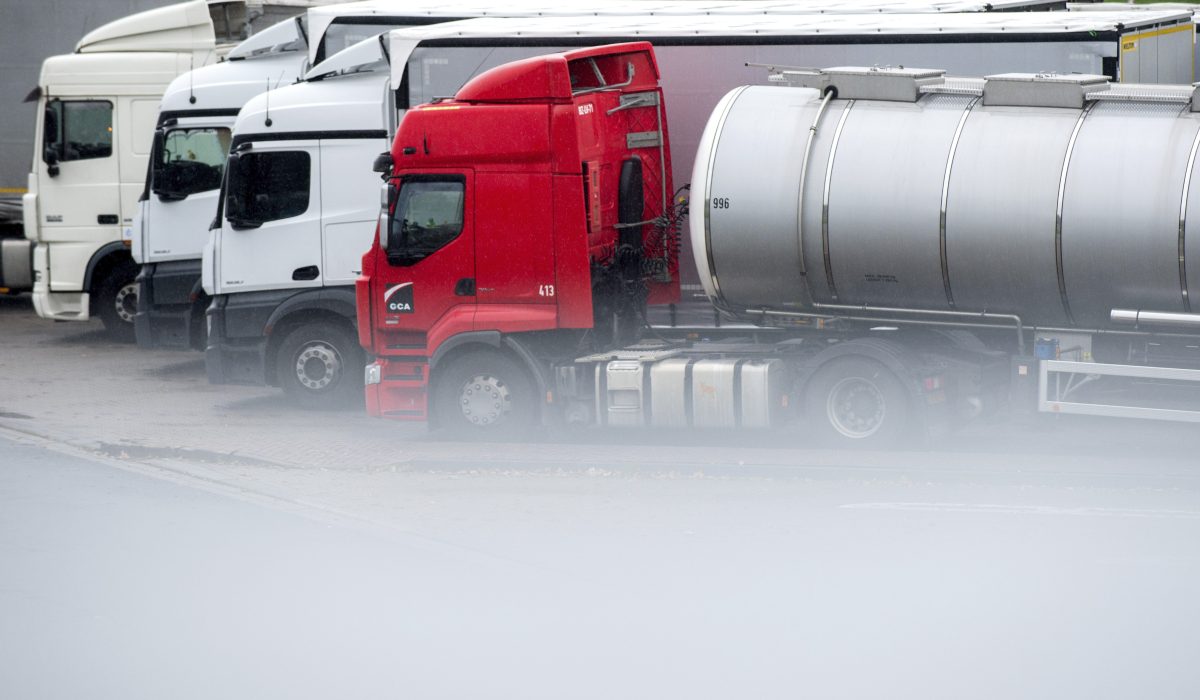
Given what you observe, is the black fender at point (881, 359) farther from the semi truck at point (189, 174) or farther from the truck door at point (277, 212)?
the semi truck at point (189, 174)

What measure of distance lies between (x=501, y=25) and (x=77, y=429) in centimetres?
557

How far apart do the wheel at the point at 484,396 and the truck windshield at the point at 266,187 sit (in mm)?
3245

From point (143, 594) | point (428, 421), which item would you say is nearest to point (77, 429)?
point (428, 421)

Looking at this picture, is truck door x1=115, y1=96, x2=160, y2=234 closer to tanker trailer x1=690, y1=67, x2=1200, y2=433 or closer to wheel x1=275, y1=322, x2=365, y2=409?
wheel x1=275, y1=322, x2=365, y2=409

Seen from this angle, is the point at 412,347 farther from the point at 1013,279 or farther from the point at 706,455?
the point at 1013,279

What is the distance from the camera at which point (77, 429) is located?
51.0 ft

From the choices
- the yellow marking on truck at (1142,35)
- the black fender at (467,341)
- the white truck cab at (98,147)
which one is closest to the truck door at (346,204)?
the black fender at (467,341)

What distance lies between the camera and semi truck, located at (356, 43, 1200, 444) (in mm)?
12156

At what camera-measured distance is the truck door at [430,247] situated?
46.5ft

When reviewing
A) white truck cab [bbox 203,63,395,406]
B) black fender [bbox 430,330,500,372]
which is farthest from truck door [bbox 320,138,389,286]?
black fender [bbox 430,330,500,372]

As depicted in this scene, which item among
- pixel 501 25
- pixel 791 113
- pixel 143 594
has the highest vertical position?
pixel 501 25

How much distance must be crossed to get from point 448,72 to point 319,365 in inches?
134

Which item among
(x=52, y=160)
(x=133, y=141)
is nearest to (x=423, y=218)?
(x=133, y=141)

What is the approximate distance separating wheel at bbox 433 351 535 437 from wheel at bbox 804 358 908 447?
2557 millimetres
